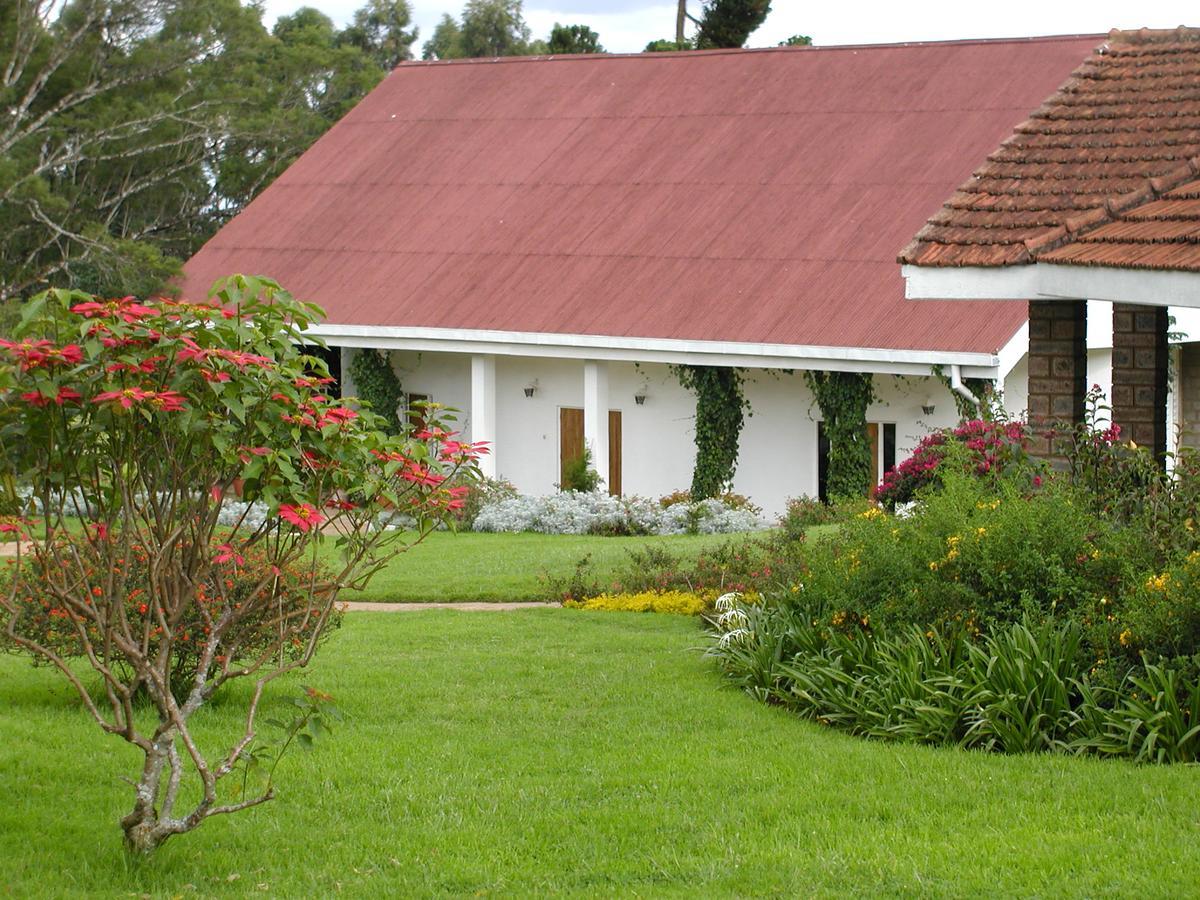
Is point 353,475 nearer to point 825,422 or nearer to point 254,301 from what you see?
point 254,301

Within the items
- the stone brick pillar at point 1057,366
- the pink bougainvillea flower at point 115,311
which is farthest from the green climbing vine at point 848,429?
the pink bougainvillea flower at point 115,311

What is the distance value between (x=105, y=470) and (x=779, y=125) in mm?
21325

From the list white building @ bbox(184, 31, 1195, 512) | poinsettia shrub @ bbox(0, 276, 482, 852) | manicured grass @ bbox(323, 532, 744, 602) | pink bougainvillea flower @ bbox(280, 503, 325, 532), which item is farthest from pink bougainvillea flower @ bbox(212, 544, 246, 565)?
Answer: white building @ bbox(184, 31, 1195, 512)

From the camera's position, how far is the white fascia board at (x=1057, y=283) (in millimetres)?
9594

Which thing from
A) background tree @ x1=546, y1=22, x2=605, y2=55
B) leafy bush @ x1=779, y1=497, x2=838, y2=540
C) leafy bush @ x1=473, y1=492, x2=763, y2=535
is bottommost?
leafy bush @ x1=473, y1=492, x2=763, y2=535

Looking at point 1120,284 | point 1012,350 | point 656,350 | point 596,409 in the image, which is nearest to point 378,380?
point 596,409

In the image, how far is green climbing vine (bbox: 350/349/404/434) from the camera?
89.8ft

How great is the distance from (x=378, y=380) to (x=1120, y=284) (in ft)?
61.0

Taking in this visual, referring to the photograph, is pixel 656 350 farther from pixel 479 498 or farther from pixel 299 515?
pixel 299 515

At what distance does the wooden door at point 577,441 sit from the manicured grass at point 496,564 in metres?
4.05

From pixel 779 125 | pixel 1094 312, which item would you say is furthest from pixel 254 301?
pixel 779 125

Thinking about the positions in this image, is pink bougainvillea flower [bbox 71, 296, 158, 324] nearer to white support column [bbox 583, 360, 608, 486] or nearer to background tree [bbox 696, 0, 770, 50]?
white support column [bbox 583, 360, 608, 486]

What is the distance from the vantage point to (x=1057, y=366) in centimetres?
1128

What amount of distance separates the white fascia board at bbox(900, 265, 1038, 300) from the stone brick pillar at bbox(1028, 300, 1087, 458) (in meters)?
0.46
